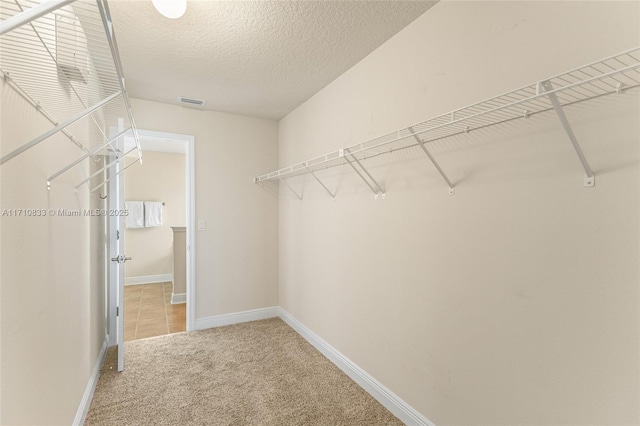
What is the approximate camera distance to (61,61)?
1.22 meters

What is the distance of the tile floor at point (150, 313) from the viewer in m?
3.29

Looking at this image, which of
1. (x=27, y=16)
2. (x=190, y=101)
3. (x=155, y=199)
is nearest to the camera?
(x=27, y=16)

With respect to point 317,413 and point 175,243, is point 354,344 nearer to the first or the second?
point 317,413

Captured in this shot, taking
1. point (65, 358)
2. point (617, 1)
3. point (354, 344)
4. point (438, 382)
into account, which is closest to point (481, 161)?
point (617, 1)

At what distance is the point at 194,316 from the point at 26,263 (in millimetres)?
2360

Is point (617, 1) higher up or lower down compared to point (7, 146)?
higher up

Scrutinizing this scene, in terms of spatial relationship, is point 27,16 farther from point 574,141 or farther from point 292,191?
point 292,191

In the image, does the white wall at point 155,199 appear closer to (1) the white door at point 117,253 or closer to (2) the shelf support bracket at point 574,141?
(1) the white door at point 117,253

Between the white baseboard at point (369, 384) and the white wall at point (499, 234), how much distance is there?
0.20ft

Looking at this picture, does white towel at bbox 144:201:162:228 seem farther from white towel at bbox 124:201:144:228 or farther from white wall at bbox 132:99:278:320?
white wall at bbox 132:99:278:320

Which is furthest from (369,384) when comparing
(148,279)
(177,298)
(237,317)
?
(148,279)

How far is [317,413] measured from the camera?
1939 millimetres

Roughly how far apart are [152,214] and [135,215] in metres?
0.27

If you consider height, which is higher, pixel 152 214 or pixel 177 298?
pixel 152 214
